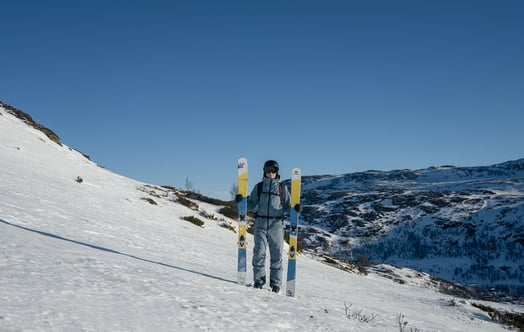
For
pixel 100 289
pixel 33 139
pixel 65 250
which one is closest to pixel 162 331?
pixel 100 289

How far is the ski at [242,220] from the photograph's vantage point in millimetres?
7465

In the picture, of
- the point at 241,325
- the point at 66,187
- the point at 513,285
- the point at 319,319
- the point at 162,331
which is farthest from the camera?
the point at 513,285

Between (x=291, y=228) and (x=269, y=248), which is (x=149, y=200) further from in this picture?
(x=269, y=248)

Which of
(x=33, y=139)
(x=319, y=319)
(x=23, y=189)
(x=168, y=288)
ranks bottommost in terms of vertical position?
(x=319, y=319)

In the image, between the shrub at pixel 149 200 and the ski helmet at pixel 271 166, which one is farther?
the shrub at pixel 149 200

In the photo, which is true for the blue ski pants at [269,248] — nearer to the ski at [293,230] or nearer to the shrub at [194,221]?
the ski at [293,230]

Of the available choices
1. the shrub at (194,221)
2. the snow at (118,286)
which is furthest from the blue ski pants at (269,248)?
the shrub at (194,221)

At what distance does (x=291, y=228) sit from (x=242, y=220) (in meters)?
1.09

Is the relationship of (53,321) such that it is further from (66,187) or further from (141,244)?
(66,187)

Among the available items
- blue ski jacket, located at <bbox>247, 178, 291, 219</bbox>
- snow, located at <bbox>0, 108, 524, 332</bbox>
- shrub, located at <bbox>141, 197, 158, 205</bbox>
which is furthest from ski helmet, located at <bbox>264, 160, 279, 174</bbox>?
shrub, located at <bbox>141, 197, 158, 205</bbox>

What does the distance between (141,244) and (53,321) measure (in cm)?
620

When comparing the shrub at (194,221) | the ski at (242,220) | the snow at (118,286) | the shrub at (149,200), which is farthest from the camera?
the shrub at (149,200)

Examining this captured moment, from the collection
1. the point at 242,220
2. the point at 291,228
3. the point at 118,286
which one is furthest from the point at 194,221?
the point at 118,286

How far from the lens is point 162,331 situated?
353 centimetres
